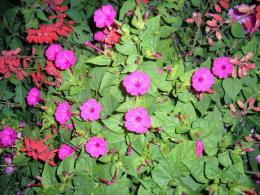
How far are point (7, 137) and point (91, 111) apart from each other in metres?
0.65

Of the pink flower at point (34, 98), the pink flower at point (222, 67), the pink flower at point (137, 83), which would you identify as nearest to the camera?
the pink flower at point (137, 83)

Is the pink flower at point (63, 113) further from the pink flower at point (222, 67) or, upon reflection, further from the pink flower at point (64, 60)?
the pink flower at point (222, 67)

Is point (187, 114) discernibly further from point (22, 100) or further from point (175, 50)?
point (22, 100)

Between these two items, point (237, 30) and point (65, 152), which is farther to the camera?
point (65, 152)

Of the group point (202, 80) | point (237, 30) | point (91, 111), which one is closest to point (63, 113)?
point (91, 111)

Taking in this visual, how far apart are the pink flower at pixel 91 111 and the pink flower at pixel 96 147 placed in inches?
4.0

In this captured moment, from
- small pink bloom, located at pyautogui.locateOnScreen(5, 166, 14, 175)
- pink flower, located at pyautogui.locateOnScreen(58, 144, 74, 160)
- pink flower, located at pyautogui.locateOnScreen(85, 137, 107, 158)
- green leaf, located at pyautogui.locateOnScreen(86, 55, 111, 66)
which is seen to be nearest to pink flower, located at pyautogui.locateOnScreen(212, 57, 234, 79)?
green leaf, located at pyautogui.locateOnScreen(86, 55, 111, 66)

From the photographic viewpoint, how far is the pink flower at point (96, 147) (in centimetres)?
119

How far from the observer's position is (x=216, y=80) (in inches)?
49.7

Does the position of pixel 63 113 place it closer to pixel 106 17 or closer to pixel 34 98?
pixel 34 98

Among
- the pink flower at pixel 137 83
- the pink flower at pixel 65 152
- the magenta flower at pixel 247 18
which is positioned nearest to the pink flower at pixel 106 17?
the pink flower at pixel 137 83

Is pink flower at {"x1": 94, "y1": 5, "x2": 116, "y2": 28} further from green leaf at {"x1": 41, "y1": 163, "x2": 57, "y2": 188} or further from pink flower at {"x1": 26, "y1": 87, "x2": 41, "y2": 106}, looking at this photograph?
green leaf at {"x1": 41, "y1": 163, "x2": 57, "y2": 188}

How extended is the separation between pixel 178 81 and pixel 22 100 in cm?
111

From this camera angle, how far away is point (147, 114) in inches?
42.0
